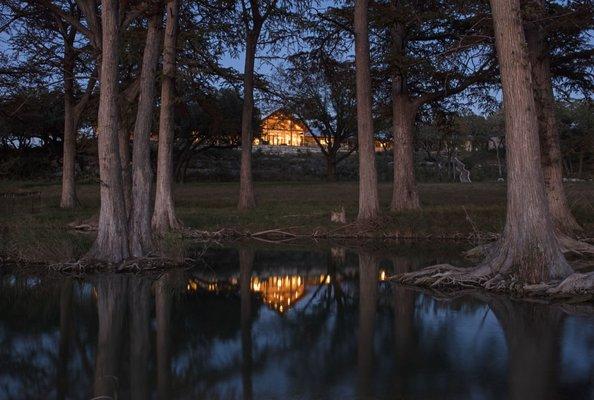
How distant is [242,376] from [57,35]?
2770 cm

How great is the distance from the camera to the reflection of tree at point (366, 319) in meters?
8.09

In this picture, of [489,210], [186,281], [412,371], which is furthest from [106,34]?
[489,210]

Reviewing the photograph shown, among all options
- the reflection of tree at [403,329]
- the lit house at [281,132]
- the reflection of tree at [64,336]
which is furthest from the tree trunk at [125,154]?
the lit house at [281,132]

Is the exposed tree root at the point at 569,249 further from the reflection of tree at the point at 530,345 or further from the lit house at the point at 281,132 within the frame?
the lit house at the point at 281,132

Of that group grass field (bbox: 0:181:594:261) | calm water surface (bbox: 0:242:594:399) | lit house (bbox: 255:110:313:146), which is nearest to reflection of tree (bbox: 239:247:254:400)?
calm water surface (bbox: 0:242:594:399)

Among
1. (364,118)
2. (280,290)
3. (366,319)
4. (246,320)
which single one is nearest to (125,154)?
(364,118)

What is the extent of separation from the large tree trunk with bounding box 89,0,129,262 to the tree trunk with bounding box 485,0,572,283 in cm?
853

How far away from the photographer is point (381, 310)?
12.2 metres

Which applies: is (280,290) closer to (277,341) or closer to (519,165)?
(277,341)

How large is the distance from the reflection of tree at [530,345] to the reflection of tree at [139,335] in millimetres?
4130

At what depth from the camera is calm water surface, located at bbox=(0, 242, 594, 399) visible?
308 inches

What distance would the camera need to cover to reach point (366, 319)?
1145 cm

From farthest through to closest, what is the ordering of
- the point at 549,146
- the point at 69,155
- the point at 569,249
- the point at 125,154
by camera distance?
the point at 69,155 < the point at 125,154 < the point at 549,146 < the point at 569,249

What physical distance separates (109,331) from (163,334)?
84cm
